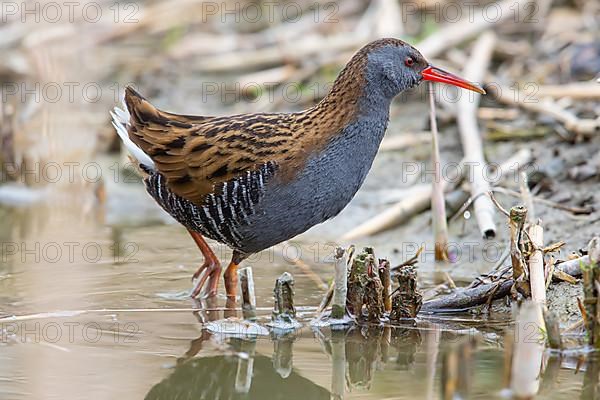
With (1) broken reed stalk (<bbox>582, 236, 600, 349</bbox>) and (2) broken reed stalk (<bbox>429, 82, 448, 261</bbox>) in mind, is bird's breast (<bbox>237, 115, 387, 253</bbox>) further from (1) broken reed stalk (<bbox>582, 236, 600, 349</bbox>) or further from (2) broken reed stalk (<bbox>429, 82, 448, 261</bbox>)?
(1) broken reed stalk (<bbox>582, 236, 600, 349</bbox>)

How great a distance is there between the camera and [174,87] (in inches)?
335

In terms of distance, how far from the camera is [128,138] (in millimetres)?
4992

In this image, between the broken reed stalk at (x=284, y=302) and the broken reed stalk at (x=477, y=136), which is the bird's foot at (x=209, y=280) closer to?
the broken reed stalk at (x=284, y=302)

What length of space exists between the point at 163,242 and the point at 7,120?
1617 millimetres

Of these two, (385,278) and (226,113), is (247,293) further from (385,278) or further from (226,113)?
(226,113)

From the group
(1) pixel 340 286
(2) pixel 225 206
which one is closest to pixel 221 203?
(2) pixel 225 206

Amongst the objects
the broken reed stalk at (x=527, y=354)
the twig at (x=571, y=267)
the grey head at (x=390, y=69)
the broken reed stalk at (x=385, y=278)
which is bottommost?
the broken reed stalk at (x=527, y=354)

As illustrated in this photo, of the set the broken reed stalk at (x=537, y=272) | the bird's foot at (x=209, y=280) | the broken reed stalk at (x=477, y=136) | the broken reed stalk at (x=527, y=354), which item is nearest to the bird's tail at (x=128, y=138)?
the bird's foot at (x=209, y=280)

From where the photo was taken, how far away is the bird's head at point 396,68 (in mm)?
4555

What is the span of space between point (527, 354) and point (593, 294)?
30.3 inches

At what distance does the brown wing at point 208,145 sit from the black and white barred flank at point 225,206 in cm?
3

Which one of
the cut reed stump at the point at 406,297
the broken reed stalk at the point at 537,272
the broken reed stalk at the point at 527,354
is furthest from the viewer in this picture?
the cut reed stump at the point at 406,297

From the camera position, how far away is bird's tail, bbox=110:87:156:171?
4812 millimetres

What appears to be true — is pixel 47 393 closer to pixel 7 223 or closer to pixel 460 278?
pixel 460 278
